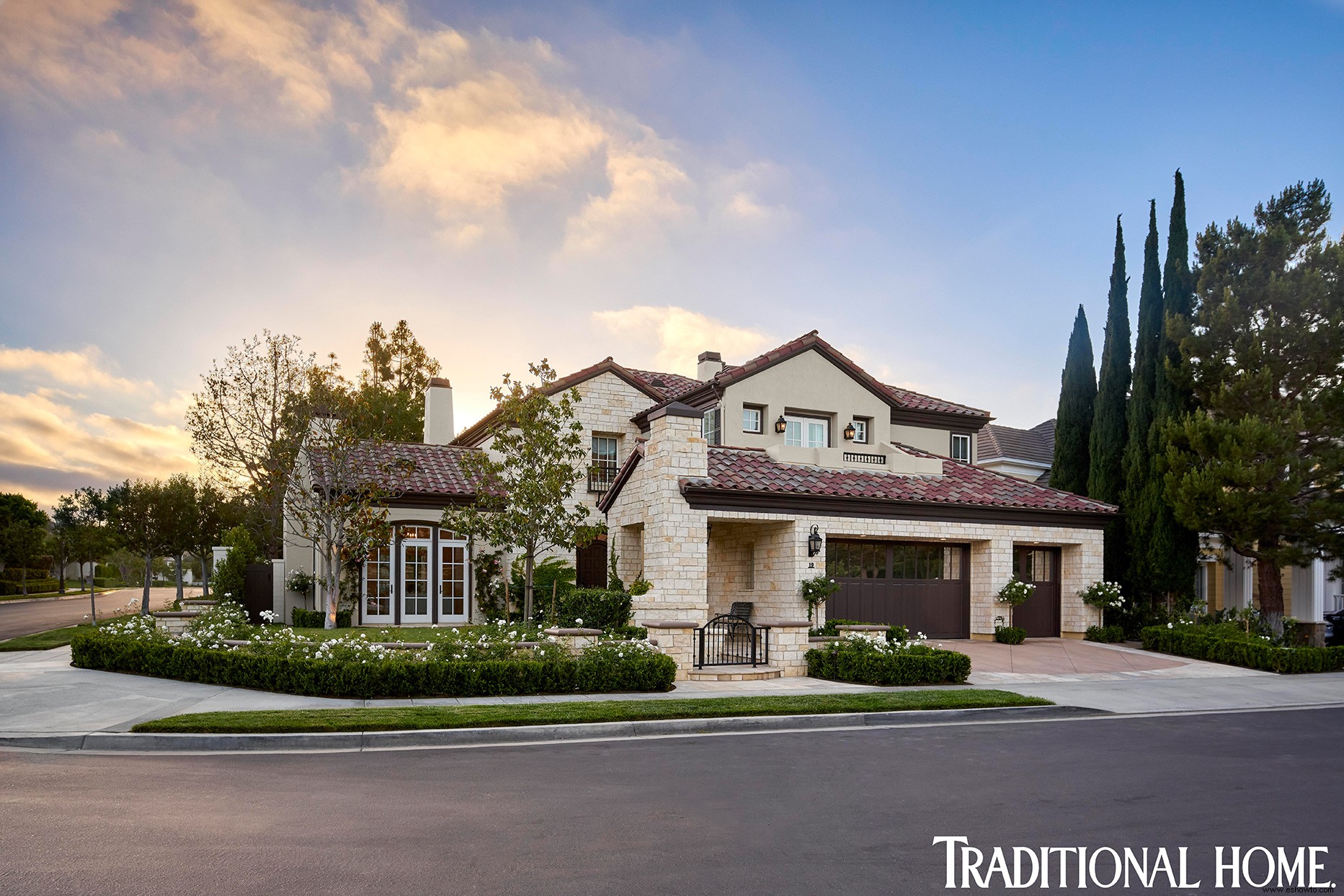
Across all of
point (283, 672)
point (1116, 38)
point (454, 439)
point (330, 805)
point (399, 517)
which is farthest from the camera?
point (454, 439)

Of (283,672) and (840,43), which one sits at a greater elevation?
(840,43)

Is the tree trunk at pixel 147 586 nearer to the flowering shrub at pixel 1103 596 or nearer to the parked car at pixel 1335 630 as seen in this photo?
the flowering shrub at pixel 1103 596

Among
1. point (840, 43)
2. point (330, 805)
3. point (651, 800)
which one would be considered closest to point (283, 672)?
point (330, 805)

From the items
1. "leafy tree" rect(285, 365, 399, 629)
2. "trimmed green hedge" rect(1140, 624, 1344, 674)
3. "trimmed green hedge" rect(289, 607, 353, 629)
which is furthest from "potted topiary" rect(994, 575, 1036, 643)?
"trimmed green hedge" rect(289, 607, 353, 629)

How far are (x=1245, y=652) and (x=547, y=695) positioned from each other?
15.8 m

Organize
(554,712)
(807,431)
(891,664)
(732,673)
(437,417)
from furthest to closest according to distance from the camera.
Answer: (437,417), (807,431), (732,673), (891,664), (554,712)

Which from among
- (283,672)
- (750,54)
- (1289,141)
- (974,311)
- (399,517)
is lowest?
(283,672)

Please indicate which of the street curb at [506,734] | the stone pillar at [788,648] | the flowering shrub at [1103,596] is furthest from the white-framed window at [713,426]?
the street curb at [506,734]

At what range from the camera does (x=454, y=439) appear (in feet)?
111

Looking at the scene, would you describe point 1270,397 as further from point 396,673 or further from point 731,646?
point 396,673

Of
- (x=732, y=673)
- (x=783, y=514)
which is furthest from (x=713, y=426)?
(x=732, y=673)

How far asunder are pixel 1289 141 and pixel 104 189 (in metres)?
22.5

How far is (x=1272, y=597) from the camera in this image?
2356 cm

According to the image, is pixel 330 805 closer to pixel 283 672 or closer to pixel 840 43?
pixel 283 672
